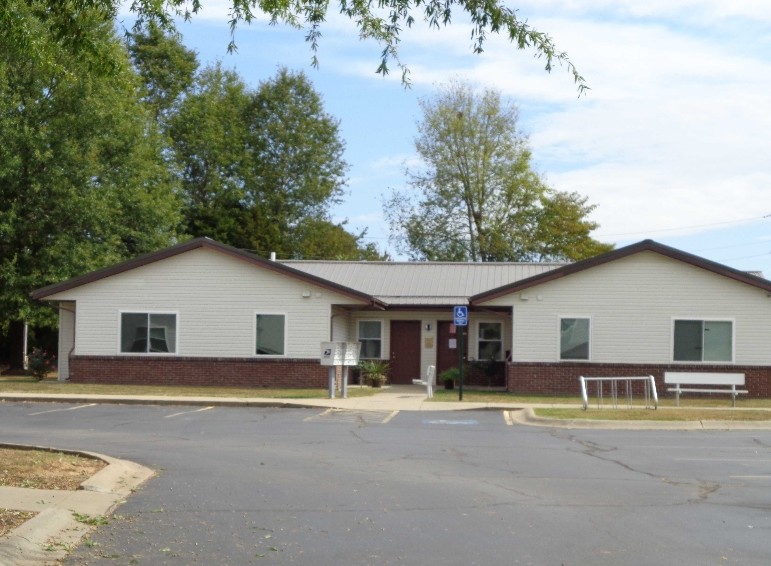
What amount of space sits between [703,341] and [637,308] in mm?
2076

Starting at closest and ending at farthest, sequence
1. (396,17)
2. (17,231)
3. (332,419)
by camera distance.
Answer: (396,17) → (332,419) → (17,231)

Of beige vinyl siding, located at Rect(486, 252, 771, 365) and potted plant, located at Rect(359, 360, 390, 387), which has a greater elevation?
beige vinyl siding, located at Rect(486, 252, 771, 365)

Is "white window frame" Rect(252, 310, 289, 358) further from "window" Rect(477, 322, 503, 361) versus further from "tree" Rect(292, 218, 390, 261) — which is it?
"tree" Rect(292, 218, 390, 261)

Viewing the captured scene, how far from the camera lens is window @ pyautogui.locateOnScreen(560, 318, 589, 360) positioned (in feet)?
99.0

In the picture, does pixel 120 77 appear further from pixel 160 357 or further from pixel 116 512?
pixel 160 357

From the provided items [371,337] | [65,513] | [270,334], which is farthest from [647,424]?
[371,337]

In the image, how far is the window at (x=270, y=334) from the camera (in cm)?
3125

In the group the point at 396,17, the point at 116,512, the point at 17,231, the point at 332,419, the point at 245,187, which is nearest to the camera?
the point at 116,512

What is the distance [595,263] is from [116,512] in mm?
21613

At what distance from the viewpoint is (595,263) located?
29.9 m

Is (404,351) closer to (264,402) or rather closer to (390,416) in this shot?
(264,402)

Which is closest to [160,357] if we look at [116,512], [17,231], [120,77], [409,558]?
[17,231]

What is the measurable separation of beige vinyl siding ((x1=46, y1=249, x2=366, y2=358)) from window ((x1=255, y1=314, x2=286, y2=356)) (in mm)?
153

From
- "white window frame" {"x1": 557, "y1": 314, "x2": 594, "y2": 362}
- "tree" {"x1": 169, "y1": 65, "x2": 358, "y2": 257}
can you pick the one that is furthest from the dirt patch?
"tree" {"x1": 169, "y1": 65, "x2": 358, "y2": 257}
